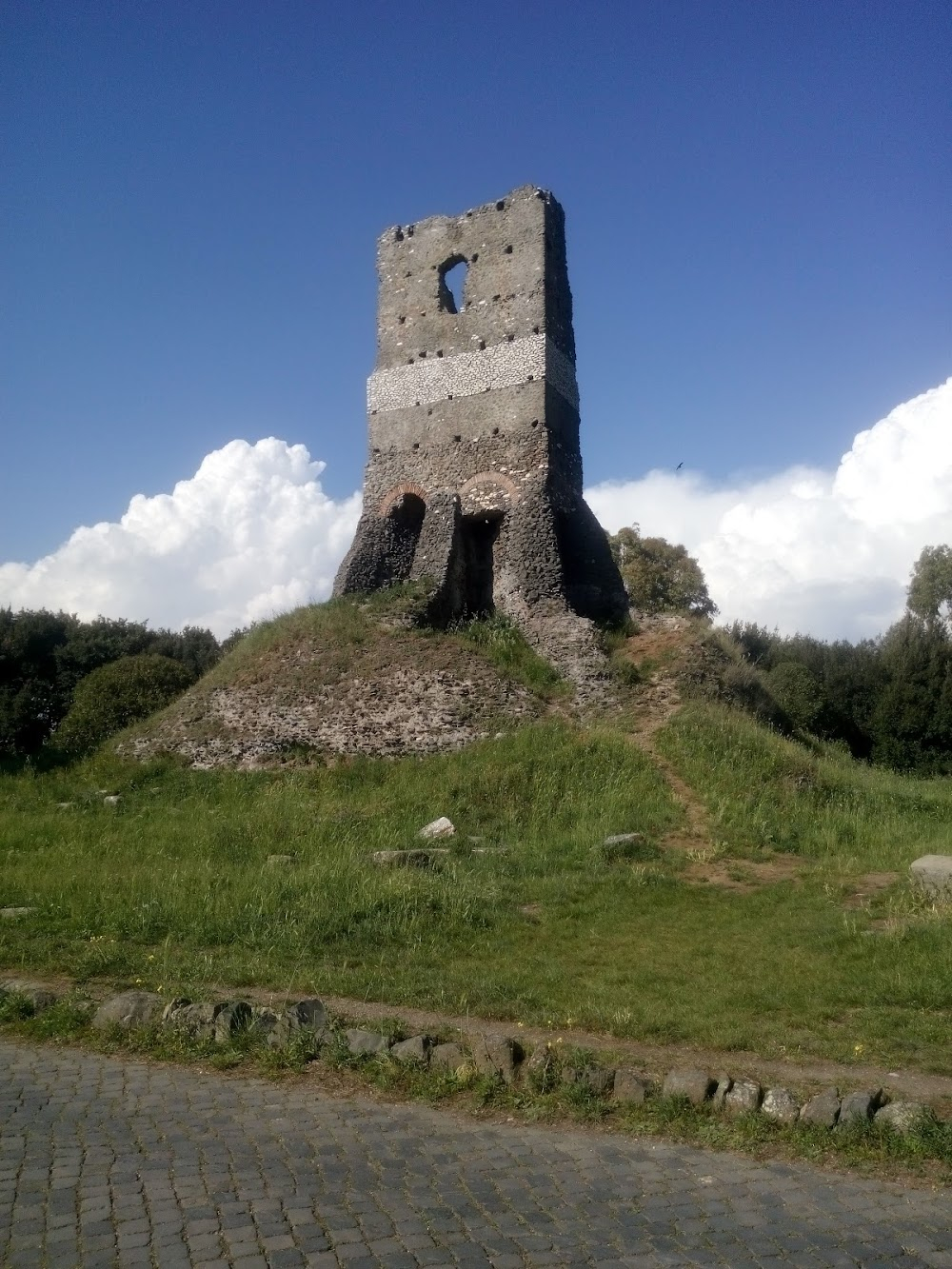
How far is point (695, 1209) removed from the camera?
4.23 m

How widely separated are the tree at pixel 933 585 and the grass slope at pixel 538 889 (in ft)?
94.0

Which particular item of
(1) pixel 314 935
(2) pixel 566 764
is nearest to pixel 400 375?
(2) pixel 566 764

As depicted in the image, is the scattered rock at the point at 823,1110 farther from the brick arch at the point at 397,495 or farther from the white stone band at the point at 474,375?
the brick arch at the point at 397,495

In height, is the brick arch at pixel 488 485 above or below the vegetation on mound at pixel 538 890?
above

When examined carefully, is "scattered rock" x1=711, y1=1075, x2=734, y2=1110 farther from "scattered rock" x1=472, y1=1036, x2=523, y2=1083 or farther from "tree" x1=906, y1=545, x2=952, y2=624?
"tree" x1=906, y1=545, x2=952, y2=624

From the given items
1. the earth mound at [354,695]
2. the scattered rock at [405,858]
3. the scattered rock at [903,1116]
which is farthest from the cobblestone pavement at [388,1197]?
the earth mound at [354,695]

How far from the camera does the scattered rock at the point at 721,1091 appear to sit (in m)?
5.16

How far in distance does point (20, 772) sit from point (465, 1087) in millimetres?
13747

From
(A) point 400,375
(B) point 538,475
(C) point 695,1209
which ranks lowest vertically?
(C) point 695,1209

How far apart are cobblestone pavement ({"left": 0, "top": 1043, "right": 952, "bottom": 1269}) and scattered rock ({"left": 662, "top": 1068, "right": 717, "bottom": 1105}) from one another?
1.35 feet

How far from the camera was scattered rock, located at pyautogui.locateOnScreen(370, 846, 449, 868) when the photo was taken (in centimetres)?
1072

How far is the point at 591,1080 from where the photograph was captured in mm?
5367

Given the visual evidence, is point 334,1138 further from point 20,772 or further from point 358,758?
point 20,772

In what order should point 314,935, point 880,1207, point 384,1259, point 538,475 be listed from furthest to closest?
point 538,475 < point 314,935 < point 880,1207 < point 384,1259
